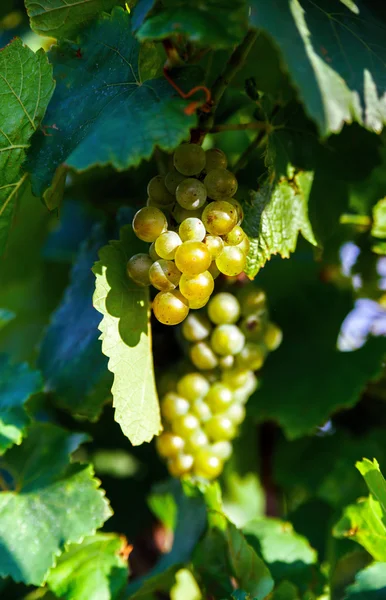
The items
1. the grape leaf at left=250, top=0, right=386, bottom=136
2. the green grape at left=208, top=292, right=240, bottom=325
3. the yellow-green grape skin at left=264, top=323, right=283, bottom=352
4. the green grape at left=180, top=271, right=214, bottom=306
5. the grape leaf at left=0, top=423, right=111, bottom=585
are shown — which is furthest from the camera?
the yellow-green grape skin at left=264, top=323, right=283, bottom=352

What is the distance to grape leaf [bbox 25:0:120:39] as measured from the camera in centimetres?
82

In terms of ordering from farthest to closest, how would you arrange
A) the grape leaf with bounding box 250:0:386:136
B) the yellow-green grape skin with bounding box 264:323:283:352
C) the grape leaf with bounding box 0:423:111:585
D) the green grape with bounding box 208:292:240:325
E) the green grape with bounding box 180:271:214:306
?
the yellow-green grape skin with bounding box 264:323:283:352 → the green grape with bounding box 208:292:240:325 → the grape leaf with bounding box 0:423:111:585 → the green grape with bounding box 180:271:214:306 → the grape leaf with bounding box 250:0:386:136

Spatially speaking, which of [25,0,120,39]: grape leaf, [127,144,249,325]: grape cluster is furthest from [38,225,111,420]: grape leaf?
[25,0,120,39]: grape leaf

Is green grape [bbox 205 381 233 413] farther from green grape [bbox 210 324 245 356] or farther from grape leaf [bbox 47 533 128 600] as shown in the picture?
grape leaf [bbox 47 533 128 600]

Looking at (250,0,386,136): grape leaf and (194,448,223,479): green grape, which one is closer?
(250,0,386,136): grape leaf

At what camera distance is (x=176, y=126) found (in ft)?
2.20

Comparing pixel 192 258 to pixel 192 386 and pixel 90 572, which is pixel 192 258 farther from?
pixel 90 572

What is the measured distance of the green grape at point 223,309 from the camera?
99cm

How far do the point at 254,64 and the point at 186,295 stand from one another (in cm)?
41

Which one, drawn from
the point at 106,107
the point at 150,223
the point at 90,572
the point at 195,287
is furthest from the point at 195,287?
the point at 90,572

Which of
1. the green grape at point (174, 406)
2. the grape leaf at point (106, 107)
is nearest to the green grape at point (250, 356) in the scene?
the green grape at point (174, 406)

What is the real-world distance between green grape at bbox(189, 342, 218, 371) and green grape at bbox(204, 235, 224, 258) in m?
0.29

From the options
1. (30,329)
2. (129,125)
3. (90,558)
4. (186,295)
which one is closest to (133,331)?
(186,295)

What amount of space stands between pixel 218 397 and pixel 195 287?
361mm
